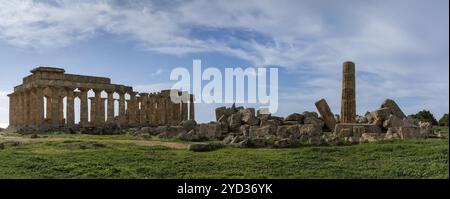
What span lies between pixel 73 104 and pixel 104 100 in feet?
15.7

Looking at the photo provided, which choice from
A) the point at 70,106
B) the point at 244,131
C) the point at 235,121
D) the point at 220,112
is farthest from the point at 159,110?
the point at 244,131

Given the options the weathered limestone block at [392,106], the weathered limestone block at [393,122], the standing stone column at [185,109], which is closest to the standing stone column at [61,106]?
the standing stone column at [185,109]

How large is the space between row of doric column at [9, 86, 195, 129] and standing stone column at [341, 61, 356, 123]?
95.4 feet

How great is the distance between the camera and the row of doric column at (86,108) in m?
51.6

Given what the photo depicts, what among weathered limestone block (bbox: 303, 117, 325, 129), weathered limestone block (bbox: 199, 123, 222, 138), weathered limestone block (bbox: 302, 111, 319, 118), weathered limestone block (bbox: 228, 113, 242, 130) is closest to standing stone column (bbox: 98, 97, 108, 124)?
weathered limestone block (bbox: 228, 113, 242, 130)

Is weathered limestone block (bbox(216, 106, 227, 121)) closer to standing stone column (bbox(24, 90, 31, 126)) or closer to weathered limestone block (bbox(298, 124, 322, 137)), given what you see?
weathered limestone block (bbox(298, 124, 322, 137))

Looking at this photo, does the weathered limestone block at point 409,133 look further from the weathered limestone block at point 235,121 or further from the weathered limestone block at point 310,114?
the weathered limestone block at point 235,121

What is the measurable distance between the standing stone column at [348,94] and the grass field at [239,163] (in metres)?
12.7

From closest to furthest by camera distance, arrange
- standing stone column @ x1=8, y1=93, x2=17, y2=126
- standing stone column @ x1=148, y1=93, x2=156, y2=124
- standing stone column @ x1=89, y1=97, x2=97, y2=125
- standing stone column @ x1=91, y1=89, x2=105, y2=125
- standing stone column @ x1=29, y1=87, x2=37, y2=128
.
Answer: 1. standing stone column @ x1=29, y1=87, x2=37, y2=128
2. standing stone column @ x1=91, y1=89, x2=105, y2=125
3. standing stone column @ x1=89, y1=97, x2=97, y2=125
4. standing stone column @ x1=8, y1=93, x2=17, y2=126
5. standing stone column @ x1=148, y1=93, x2=156, y2=124

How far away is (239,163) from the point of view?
56.1ft

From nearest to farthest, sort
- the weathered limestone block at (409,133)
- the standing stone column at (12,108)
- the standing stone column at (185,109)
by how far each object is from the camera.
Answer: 1. the weathered limestone block at (409,133)
2. the standing stone column at (12,108)
3. the standing stone column at (185,109)

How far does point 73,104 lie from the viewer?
5338 cm

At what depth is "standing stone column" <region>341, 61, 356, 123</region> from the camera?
1334 inches
